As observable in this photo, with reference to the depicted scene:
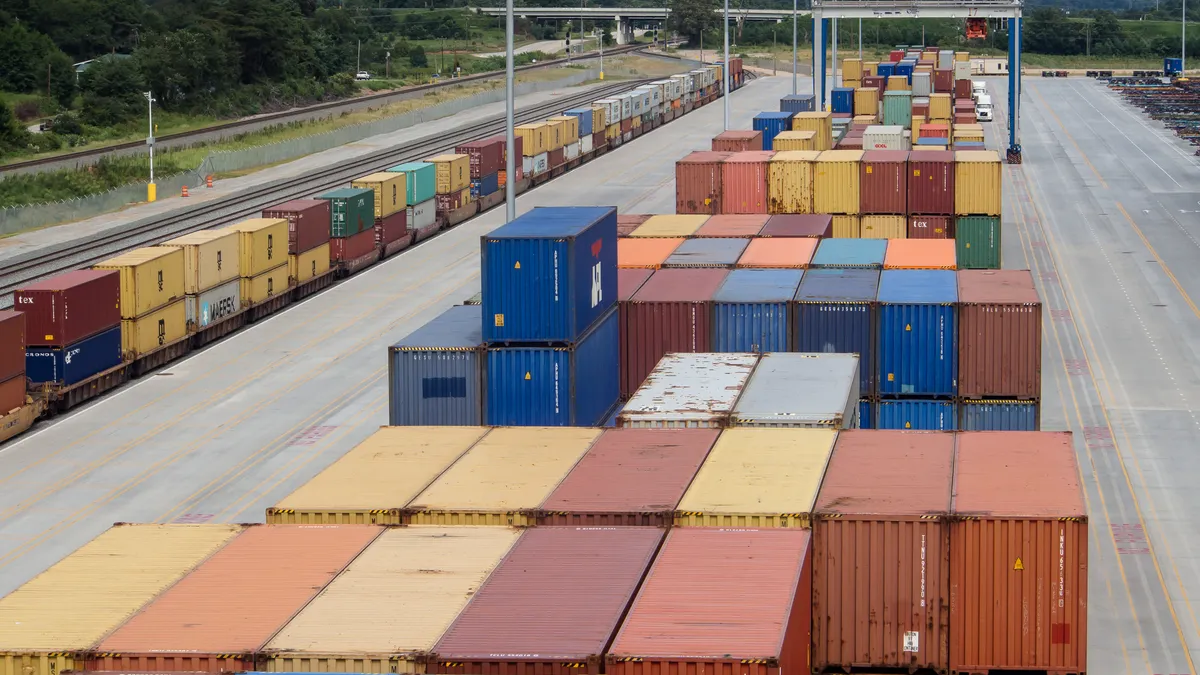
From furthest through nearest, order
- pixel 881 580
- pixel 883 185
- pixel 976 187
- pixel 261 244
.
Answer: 1. pixel 261 244
2. pixel 883 185
3. pixel 976 187
4. pixel 881 580

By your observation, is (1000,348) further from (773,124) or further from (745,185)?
(773,124)

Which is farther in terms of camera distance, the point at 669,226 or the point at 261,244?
the point at 261,244

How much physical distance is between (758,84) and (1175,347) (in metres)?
145

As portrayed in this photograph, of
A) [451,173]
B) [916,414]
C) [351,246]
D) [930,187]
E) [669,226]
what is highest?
[451,173]

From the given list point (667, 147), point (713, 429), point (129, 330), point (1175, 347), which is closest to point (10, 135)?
point (667, 147)

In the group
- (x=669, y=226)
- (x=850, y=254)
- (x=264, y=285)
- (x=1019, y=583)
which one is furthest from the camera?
(x=264, y=285)

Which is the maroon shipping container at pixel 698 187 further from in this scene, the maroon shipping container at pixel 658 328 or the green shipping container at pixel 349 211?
the maroon shipping container at pixel 658 328

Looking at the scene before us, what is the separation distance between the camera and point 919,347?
3944 cm

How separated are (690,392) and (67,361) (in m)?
24.2

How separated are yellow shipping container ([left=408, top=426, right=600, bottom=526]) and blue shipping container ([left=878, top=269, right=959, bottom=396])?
11189 mm

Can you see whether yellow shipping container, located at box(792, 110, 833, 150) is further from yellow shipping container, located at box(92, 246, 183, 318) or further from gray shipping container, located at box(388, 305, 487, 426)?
gray shipping container, located at box(388, 305, 487, 426)

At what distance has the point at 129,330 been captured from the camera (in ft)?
177

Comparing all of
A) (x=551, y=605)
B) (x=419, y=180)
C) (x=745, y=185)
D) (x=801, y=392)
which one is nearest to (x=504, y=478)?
(x=551, y=605)

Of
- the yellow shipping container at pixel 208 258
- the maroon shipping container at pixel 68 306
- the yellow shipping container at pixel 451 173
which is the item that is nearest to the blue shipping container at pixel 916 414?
the maroon shipping container at pixel 68 306
